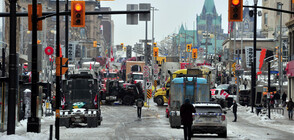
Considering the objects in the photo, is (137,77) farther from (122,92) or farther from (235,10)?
(235,10)

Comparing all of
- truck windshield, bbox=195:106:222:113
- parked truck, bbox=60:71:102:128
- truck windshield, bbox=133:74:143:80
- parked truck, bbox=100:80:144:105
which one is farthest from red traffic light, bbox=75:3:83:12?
truck windshield, bbox=133:74:143:80

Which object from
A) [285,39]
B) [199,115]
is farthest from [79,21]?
[285,39]

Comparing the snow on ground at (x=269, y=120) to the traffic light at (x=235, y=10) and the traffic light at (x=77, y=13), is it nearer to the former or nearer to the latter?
the traffic light at (x=235, y=10)

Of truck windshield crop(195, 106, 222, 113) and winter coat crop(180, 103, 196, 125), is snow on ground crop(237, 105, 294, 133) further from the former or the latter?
winter coat crop(180, 103, 196, 125)

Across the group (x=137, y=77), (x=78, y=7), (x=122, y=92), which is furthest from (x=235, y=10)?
(x=137, y=77)

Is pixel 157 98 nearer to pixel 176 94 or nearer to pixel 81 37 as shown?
pixel 176 94

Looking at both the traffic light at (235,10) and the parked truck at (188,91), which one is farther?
the parked truck at (188,91)

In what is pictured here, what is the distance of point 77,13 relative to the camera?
890 inches

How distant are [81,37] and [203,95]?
139 meters

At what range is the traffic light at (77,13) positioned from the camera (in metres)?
22.5

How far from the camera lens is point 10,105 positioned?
2052cm

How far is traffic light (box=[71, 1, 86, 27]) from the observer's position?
74.0 feet

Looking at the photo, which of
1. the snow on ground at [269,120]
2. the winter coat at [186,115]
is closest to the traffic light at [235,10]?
the winter coat at [186,115]

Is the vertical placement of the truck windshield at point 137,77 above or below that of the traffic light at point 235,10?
below
